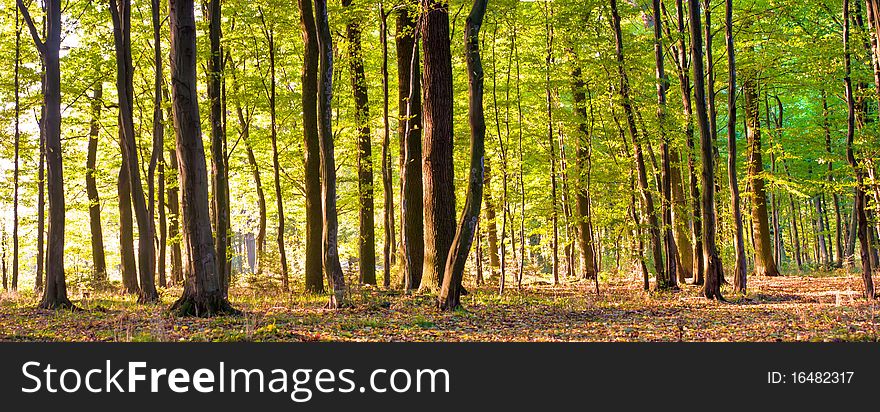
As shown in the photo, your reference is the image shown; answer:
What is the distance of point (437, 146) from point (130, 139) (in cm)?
641

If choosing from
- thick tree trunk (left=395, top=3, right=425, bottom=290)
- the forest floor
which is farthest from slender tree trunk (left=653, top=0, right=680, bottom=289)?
thick tree trunk (left=395, top=3, right=425, bottom=290)

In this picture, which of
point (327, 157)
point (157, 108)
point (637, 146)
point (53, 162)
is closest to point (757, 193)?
point (637, 146)

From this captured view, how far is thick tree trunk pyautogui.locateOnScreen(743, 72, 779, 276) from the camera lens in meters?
20.5

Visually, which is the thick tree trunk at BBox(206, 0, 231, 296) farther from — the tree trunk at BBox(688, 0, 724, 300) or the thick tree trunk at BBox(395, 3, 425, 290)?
the tree trunk at BBox(688, 0, 724, 300)

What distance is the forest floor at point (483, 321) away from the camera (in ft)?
27.5

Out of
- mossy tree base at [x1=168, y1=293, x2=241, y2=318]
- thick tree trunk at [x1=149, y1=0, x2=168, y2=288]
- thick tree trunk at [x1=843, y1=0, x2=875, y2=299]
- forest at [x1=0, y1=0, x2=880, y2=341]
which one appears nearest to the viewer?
mossy tree base at [x1=168, y1=293, x2=241, y2=318]

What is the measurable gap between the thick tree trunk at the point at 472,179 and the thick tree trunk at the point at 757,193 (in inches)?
491

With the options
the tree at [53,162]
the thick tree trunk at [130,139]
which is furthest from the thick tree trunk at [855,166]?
the tree at [53,162]

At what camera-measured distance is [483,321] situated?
1003cm

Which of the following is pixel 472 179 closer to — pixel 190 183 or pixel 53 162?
pixel 190 183

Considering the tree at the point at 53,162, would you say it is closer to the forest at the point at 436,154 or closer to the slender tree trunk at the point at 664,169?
the forest at the point at 436,154

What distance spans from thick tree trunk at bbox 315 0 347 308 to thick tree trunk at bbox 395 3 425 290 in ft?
11.2
